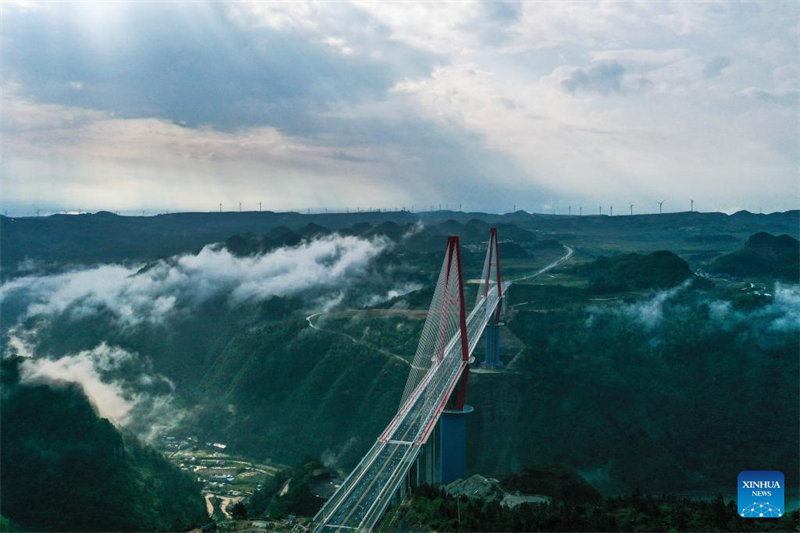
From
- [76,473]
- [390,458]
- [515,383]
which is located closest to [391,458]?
[390,458]

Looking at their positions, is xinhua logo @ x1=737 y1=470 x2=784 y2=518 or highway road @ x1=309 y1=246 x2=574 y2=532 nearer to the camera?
xinhua logo @ x1=737 y1=470 x2=784 y2=518

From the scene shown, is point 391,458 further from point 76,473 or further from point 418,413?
point 76,473

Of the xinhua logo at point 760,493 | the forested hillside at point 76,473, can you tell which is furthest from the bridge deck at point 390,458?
the xinhua logo at point 760,493

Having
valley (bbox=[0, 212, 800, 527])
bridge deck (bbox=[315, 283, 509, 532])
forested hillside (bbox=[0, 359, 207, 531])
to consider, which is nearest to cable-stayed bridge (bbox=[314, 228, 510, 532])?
bridge deck (bbox=[315, 283, 509, 532])

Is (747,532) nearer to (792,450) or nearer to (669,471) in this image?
(669,471)

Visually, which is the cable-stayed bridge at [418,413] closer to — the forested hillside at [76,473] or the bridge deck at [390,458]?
the bridge deck at [390,458]

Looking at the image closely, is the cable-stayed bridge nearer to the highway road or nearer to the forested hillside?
the highway road
